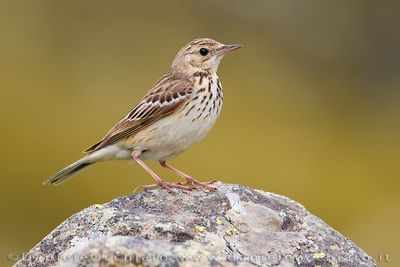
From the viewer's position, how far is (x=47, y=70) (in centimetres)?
1888

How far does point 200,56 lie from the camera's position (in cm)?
970

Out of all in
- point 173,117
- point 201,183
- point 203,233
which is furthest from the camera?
point 173,117

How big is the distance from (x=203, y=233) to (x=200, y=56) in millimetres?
2998

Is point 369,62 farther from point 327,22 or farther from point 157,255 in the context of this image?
point 157,255

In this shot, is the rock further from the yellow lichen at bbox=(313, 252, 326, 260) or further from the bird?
the bird

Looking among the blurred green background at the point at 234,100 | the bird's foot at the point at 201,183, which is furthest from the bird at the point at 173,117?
the blurred green background at the point at 234,100

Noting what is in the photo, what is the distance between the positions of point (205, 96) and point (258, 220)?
6.44 ft

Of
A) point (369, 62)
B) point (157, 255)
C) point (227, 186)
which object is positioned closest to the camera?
point (157, 255)

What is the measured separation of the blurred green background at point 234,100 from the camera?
14938mm

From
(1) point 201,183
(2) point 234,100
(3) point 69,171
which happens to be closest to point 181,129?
(1) point 201,183

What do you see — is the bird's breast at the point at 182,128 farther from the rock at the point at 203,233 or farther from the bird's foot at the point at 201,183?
the rock at the point at 203,233

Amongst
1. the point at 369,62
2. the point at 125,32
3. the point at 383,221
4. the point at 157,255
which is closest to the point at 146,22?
the point at 125,32

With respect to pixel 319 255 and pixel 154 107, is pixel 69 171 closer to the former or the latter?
pixel 154 107

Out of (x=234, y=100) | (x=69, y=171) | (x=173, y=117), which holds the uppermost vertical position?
(x=234, y=100)
